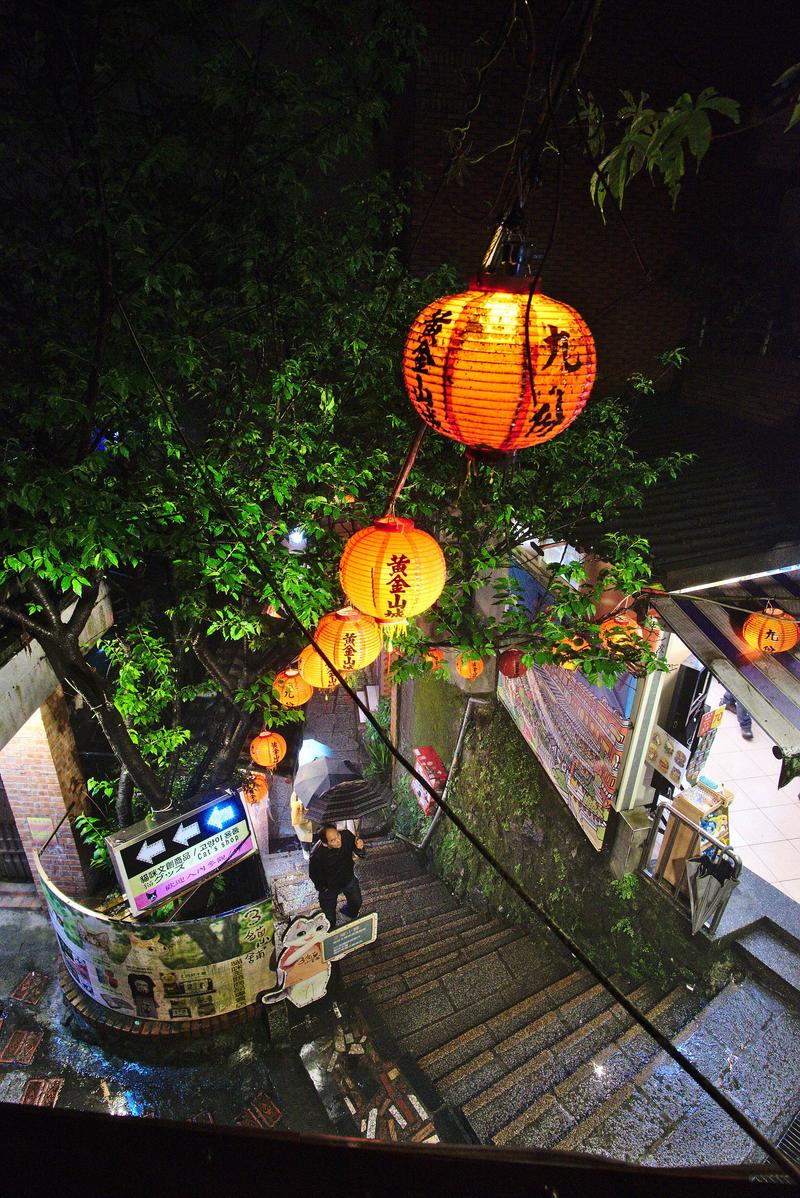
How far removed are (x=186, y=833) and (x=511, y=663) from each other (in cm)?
592

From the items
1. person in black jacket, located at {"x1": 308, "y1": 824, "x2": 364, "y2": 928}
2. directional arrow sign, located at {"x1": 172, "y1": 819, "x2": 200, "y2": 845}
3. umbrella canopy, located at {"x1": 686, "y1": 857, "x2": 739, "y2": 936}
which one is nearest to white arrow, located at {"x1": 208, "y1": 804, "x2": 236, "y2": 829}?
directional arrow sign, located at {"x1": 172, "y1": 819, "x2": 200, "y2": 845}

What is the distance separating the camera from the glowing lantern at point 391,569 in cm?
546

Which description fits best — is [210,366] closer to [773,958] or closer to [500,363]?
[500,363]

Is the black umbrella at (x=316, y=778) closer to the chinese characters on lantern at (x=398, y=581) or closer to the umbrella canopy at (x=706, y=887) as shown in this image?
the umbrella canopy at (x=706, y=887)

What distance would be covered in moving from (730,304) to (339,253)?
8.44 m

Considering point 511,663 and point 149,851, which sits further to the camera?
point 511,663

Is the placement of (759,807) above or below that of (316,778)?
above

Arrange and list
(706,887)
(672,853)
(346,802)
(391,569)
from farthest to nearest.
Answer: (346,802), (672,853), (706,887), (391,569)

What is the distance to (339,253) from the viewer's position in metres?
8.01

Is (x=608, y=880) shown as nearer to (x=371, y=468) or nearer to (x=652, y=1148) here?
(x=652, y=1148)

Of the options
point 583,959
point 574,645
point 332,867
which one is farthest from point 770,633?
point 332,867

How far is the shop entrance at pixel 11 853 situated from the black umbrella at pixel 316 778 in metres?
5.30

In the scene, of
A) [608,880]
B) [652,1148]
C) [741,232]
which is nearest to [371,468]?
[608,880]

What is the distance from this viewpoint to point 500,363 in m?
3.66
